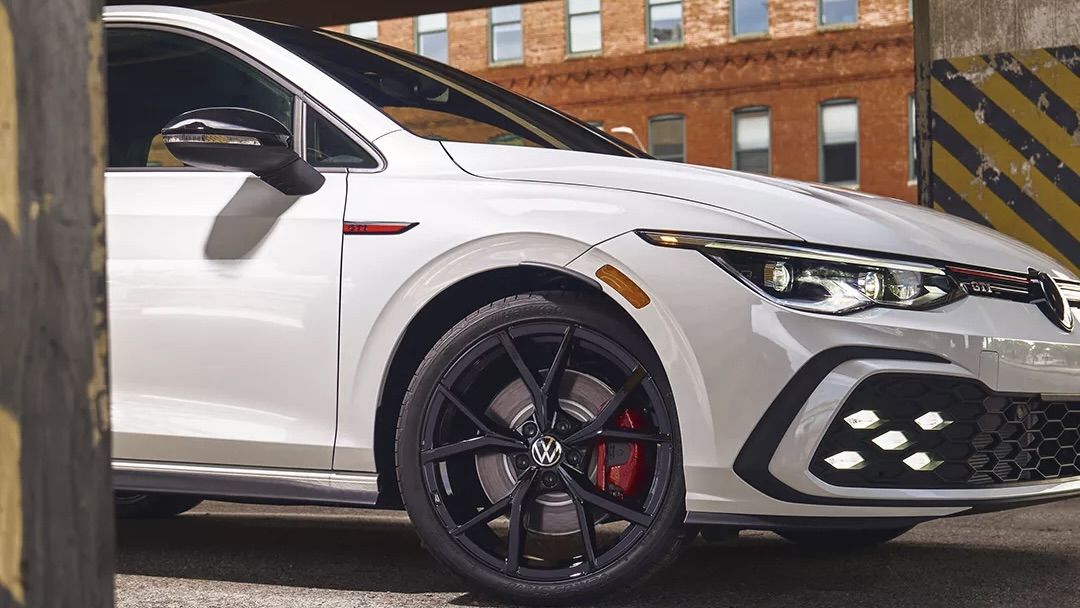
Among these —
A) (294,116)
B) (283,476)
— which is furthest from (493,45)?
(283,476)

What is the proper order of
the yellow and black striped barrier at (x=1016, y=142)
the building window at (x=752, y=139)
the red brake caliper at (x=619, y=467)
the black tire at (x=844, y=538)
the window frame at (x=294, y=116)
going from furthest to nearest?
the building window at (x=752, y=139) < the yellow and black striped barrier at (x=1016, y=142) < the black tire at (x=844, y=538) < the window frame at (x=294, y=116) < the red brake caliper at (x=619, y=467)

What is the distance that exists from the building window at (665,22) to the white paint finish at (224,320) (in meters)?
29.1

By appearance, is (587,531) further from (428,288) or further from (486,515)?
(428,288)

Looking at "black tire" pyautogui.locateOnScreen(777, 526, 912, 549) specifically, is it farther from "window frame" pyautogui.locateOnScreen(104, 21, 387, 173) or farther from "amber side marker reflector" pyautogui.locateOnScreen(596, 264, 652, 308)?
"window frame" pyautogui.locateOnScreen(104, 21, 387, 173)

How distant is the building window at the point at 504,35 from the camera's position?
3403 centimetres

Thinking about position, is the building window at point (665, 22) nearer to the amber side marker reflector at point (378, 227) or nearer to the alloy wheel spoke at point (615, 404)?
the amber side marker reflector at point (378, 227)

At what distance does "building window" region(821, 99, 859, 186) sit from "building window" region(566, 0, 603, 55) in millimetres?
5567

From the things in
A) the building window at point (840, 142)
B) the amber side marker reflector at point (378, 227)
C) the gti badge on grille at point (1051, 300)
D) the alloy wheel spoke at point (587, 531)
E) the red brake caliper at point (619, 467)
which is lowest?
the alloy wheel spoke at point (587, 531)

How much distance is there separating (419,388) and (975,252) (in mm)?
1391

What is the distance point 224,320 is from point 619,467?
110 centimetres

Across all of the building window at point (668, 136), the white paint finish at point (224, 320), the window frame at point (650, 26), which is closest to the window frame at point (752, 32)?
the window frame at point (650, 26)

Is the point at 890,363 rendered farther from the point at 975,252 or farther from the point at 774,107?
the point at 774,107

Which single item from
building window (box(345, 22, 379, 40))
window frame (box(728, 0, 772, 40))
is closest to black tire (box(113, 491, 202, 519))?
window frame (box(728, 0, 772, 40))

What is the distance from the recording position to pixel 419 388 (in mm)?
3580
